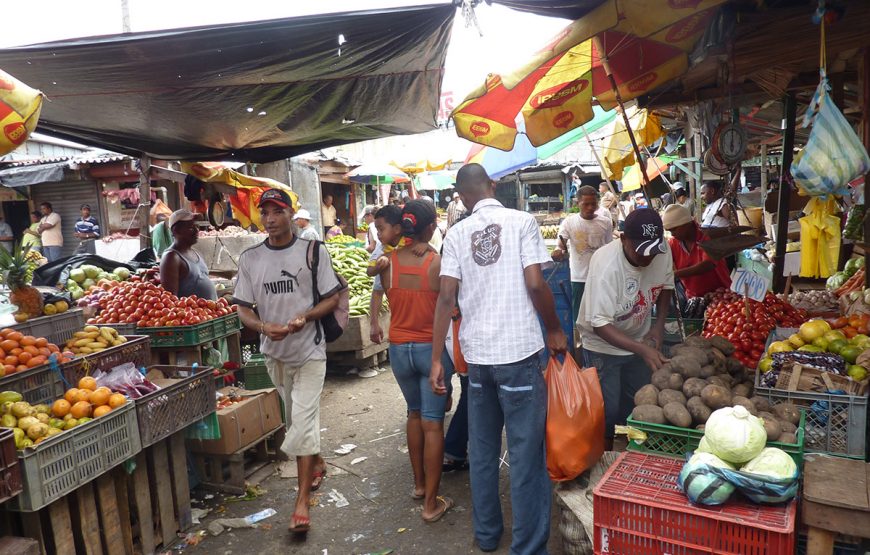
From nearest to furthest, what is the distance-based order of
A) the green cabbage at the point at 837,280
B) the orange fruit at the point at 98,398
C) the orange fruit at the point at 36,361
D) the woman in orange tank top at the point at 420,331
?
the orange fruit at the point at 98,398 < the orange fruit at the point at 36,361 < the woman in orange tank top at the point at 420,331 < the green cabbage at the point at 837,280

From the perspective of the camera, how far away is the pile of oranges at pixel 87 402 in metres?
3.51

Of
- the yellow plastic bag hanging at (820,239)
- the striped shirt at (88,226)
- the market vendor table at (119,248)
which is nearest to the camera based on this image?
the yellow plastic bag hanging at (820,239)

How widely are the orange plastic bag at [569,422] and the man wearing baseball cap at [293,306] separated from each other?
1.72 m

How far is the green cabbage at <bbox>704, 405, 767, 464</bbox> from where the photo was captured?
2.48 m

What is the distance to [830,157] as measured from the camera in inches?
128

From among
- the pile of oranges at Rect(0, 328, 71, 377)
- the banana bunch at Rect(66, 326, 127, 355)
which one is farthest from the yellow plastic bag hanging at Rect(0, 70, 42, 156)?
the banana bunch at Rect(66, 326, 127, 355)

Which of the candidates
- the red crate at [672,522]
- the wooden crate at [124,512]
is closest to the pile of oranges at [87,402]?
the wooden crate at [124,512]

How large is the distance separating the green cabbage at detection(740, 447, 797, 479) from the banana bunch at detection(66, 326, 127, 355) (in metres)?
4.12

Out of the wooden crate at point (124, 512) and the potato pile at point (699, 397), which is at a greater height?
the potato pile at point (699, 397)

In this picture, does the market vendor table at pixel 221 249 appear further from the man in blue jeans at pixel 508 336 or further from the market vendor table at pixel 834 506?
the market vendor table at pixel 834 506

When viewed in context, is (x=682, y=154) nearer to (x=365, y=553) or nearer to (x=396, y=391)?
(x=396, y=391)

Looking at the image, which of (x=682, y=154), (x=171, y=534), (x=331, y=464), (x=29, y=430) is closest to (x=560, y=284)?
(x=331, y=464)

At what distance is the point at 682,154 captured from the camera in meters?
14.6

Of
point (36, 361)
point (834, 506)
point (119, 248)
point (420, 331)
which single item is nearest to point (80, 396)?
point (36, 361)
